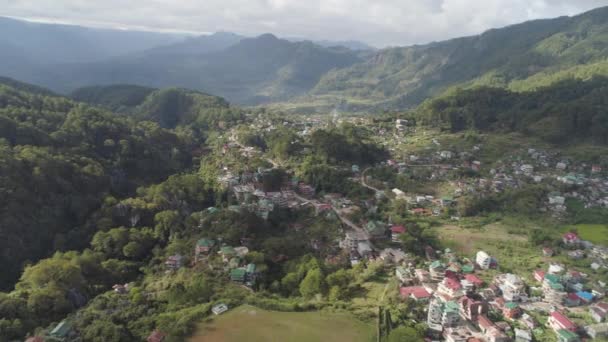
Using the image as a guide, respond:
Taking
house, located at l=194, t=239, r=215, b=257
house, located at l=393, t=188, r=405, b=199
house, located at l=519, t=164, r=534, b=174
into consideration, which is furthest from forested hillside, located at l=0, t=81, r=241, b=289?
house, located at l=519, t=164, r=534, b=174

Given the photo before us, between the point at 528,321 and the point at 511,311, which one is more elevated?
the point at 511,311

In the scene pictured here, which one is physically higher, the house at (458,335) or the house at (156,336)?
the house at (458,335)

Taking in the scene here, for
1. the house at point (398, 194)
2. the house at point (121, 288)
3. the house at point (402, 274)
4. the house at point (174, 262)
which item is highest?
the house at point (398, 194)

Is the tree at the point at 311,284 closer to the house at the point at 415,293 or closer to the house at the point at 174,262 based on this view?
the house at the point at 415,293

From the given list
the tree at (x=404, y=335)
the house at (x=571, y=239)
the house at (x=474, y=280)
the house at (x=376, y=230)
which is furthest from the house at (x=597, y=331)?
the house at (x=376, y=230)

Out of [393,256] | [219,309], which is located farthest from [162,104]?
[219,309]

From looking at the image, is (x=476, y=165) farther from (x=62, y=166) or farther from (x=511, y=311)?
(x=62, y=166)

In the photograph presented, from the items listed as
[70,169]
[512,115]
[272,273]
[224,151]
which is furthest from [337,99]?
[272,273]
